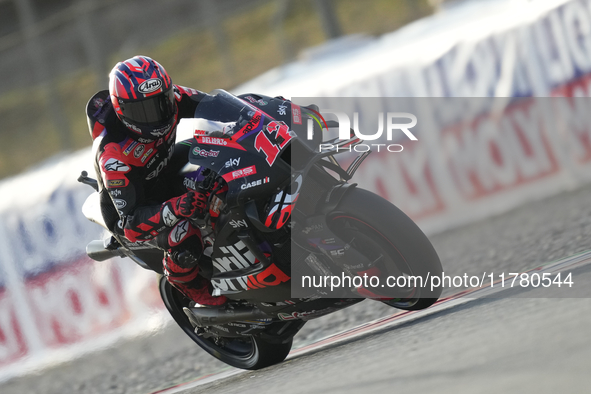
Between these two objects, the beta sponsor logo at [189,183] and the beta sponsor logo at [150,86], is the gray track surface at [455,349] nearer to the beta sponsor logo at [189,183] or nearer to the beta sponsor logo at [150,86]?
the beta sponsor logo at [189,183]

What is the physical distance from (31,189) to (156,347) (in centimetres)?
215

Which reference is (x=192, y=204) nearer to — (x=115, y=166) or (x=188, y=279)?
(x=115, y=166)

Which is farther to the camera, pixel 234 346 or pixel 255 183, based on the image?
pixel 234 346

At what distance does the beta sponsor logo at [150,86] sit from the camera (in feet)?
12.7

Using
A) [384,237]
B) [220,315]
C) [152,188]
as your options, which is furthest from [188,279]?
[384,237]

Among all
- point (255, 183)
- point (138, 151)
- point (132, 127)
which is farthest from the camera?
point (138, 151)

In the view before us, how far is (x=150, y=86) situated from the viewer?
388cm

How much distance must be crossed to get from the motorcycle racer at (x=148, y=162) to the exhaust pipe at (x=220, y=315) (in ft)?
0.26

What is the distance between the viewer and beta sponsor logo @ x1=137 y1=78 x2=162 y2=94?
3.86 metres

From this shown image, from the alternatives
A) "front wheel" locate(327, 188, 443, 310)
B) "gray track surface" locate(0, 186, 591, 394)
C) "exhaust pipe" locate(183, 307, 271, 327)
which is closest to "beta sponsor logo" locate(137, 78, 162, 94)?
"front wheel" locate(327, 188, 443, 310)

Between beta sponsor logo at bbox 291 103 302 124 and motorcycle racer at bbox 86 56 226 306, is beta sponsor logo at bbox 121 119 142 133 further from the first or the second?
beta sponsor logo at bbox 291 103 302 124

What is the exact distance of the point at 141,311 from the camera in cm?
702

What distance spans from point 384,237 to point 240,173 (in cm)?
79

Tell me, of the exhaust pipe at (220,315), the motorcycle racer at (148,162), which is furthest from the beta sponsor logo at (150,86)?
the exhaust pipe at (220,315)
